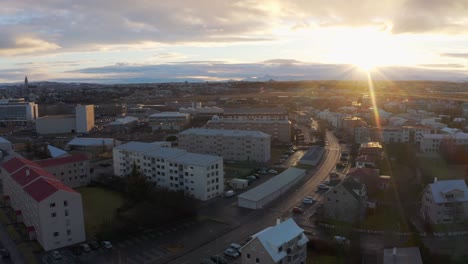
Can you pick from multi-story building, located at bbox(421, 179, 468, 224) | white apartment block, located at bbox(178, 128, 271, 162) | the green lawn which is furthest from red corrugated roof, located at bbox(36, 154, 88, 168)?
multi-story building, located at bbox(421, 179, 468, 224)

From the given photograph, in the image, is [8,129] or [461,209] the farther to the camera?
[8,129]

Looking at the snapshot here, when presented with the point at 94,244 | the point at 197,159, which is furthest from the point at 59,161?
the point at 94,244

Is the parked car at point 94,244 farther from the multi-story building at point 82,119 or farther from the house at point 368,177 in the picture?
the multi-story building at point 82,119

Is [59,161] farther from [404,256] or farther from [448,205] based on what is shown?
[448,205]

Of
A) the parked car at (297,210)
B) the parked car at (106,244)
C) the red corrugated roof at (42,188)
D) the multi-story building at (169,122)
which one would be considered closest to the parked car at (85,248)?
the parked car at (106,244)

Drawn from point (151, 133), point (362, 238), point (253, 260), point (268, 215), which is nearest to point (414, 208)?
point (362, 238)

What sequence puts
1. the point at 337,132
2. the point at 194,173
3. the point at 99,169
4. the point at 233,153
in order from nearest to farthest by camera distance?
1. the point at 194,173
2. the point at 99,169
3. the point at 233,153
4. the point at 337,132

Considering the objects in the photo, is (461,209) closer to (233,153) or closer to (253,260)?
(253,260)
